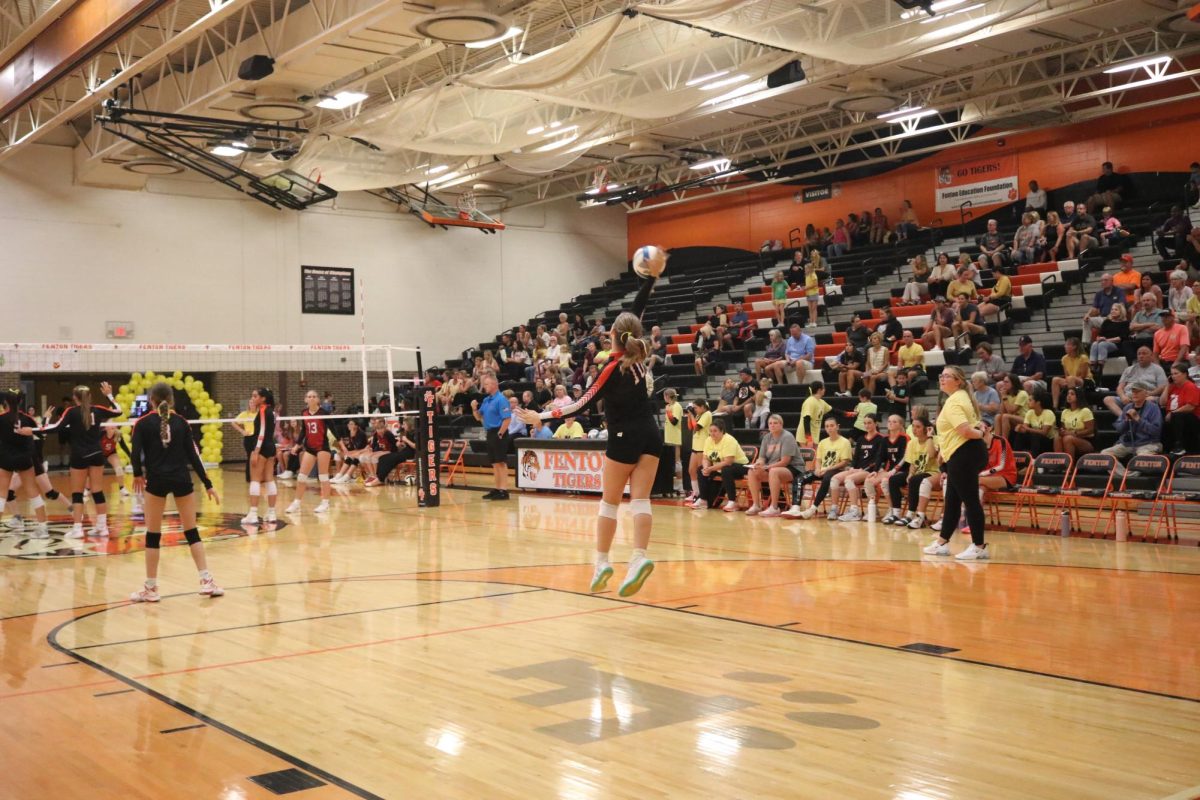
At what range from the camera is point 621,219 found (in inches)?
1265

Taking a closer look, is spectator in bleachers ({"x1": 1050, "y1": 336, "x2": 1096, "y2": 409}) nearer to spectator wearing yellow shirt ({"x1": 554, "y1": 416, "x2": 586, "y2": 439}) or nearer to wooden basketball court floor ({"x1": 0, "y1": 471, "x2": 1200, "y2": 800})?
wooden basketball court floor ({"x1": 0, "y1": 471, "x2": 1200, "y2": 800})

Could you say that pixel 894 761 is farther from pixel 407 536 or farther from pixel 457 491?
pixel 457 491

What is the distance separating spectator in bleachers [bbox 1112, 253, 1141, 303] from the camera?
607 inches

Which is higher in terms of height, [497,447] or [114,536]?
[497,447]

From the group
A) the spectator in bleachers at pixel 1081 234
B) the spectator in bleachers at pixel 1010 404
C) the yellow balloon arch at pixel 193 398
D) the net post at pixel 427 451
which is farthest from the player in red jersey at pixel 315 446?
the spectator in bleachers at pixel 1081 234

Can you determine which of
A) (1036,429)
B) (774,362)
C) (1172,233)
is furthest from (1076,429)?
(774,362)

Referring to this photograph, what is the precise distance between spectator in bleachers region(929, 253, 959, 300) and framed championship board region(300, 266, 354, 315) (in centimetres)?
1460

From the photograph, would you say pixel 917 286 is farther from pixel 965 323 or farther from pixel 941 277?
pixel 965 323

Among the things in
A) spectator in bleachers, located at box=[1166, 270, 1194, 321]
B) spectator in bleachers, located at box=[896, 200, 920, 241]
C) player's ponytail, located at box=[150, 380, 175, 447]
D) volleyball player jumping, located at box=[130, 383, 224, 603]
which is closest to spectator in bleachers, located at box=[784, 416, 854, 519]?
spectator in bleachers, located at box=[1166, 270, 1194, 321]

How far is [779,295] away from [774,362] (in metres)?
4.60

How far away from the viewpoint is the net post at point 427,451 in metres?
14.6

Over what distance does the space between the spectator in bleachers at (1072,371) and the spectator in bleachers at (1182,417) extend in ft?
5.57

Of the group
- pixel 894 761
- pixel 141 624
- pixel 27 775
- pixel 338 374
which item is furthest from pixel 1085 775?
pixel 338 374

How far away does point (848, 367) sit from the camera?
16906mm
